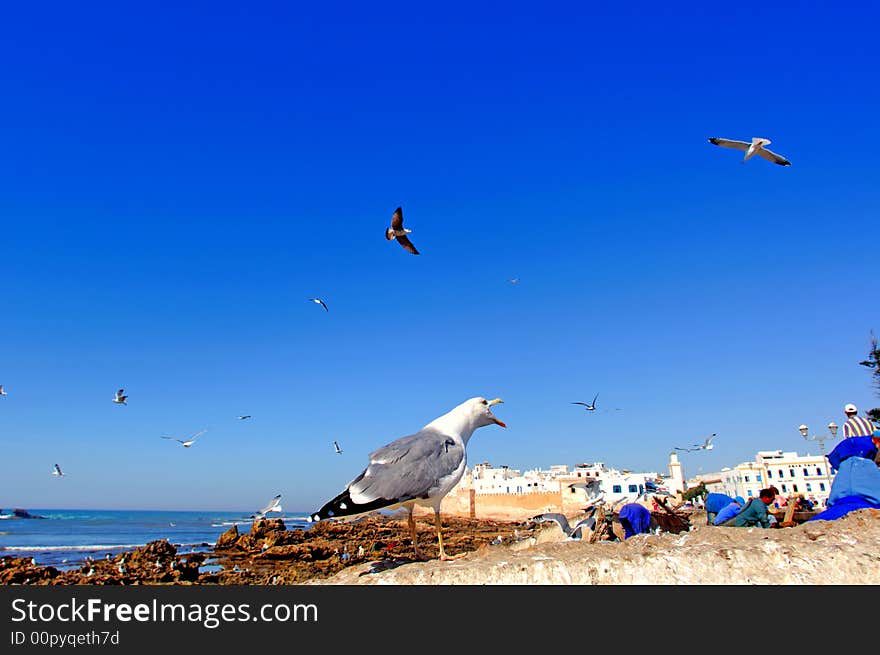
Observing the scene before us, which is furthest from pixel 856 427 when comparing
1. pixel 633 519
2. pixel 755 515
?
pixel 633 519

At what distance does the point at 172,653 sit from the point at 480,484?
8090 centimetres

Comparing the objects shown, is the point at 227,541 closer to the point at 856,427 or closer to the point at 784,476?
the point at 856,427

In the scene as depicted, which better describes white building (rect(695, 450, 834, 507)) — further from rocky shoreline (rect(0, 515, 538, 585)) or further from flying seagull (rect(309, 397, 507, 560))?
flying seagull (rect(309, 397, 507, 560))

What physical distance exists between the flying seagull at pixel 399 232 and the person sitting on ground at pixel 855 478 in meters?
8.96

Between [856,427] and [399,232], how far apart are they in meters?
9.60

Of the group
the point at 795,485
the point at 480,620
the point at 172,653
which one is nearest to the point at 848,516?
the point at 480,620

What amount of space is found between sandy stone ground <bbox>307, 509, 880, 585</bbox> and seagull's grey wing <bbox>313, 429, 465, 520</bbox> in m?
0.79

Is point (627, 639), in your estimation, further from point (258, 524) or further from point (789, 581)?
point (258, 524)

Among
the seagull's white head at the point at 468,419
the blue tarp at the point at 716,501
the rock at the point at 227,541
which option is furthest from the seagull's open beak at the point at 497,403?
the rock at the point at 227,541

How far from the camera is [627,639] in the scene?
11.1 feet

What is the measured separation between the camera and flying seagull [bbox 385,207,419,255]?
493 inches

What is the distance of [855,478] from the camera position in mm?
6496

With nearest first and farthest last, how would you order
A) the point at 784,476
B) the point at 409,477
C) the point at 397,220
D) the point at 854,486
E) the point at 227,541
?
the point at 409,477, the point at 854,486, the point at 397,220, the point at 227,541, the point at 784,476

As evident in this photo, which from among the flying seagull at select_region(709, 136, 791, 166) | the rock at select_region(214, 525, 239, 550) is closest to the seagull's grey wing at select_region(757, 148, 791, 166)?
the flying seagull at select_region(709, 136, 791, 166)
